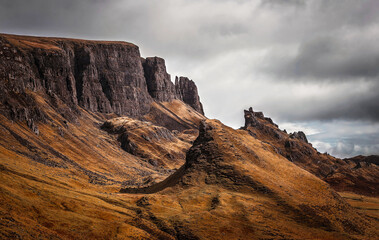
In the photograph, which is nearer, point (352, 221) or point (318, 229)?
point (318, 229)

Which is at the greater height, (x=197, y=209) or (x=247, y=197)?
(x=247, y=197)

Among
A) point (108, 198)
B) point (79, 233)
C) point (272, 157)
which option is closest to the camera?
point (79, 233)

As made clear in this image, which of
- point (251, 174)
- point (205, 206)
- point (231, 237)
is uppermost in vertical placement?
point (251, 174)

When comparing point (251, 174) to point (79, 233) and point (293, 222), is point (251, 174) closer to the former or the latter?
point (293, 222)

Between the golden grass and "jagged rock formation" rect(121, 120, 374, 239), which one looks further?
"jagged rock formation" rect(121, 120, 374, 239)

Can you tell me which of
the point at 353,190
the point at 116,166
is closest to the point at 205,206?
the point at 116,166

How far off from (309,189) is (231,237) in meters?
37.0

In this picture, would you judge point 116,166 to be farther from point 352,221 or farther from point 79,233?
point 352,221

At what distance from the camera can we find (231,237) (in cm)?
6425

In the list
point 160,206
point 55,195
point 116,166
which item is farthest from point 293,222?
point 116,166

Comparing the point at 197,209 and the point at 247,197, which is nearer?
the point at 197,209

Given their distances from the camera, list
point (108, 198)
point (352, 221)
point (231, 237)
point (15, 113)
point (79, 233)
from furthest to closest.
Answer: point (15, 113) < point (108, 198) < point (352, 221) < point (231, 237) < point (79, 233)

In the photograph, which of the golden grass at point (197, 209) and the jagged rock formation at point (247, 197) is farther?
the jagged rock formation at point (247, 197)

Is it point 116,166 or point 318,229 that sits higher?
point 116,166
